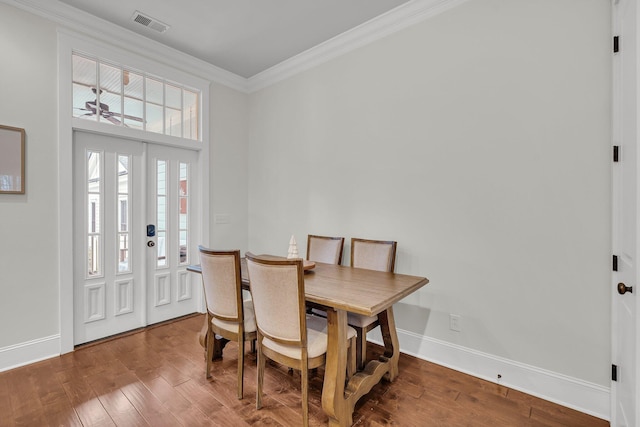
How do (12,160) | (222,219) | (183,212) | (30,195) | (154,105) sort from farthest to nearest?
(222,219)
(183,212)
(154,105)
(30,195)
(12,160)

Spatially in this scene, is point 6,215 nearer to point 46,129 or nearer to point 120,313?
point 46,129

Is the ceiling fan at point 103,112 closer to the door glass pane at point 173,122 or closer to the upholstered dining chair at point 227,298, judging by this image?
the door glass pane at point 173,122

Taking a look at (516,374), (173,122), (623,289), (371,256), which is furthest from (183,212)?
(623,289)

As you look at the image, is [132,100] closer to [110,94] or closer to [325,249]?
[110,94]

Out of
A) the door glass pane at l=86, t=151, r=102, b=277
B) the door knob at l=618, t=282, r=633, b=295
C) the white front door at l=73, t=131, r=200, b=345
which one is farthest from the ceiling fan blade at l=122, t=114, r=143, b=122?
the door knob at l=618, t=282, r=633, b=295

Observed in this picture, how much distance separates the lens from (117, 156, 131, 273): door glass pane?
10.1 feet

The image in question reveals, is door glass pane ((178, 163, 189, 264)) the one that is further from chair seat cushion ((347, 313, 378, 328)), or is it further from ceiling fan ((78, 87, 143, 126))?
chair seat cushion ((347, 313, 378, 328))

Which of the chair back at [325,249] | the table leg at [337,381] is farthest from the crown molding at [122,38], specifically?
the table leg at [337,381]

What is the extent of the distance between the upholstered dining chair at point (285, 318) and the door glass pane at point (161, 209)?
2092mm

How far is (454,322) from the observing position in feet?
8.01

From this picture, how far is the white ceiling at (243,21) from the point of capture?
259cm

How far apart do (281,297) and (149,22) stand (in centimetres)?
291

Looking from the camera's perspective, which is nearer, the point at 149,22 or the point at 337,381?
the point at 337,381

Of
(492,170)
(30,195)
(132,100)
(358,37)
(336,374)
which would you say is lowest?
(336,374)
